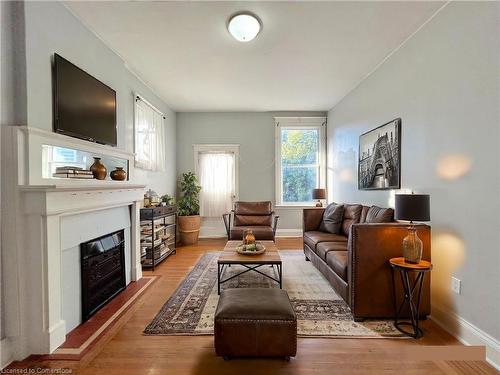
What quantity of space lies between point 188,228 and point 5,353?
11.8 feet

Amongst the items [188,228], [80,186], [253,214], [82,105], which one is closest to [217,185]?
[188,228]

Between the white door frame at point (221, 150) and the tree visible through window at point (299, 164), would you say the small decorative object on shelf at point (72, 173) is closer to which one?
the white door frame at point (221, 150)

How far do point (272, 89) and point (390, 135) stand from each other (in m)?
2.10

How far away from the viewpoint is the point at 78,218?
7.67 ft

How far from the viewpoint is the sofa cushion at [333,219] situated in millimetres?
3982

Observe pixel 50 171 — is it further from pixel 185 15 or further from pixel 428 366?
pixel 428 366

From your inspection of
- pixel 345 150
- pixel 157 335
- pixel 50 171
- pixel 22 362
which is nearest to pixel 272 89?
pixel 345 150

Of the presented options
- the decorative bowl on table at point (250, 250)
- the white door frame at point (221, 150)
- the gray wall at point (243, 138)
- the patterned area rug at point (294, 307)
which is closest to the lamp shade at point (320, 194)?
the gray wall at point (243, 138)

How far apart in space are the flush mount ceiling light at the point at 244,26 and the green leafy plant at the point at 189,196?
3.52 m

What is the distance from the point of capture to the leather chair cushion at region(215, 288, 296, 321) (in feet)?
5.93

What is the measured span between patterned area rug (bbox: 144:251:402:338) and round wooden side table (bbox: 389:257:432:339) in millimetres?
120

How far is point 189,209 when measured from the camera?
5570 mm

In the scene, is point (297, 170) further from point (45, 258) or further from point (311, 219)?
point (45, 258)

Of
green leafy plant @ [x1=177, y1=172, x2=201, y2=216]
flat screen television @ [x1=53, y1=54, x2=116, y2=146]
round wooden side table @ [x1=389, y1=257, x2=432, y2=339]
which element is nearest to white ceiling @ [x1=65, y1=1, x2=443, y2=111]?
flat screen television @ [x1=53, y1=54, x2=116, y2=146]
